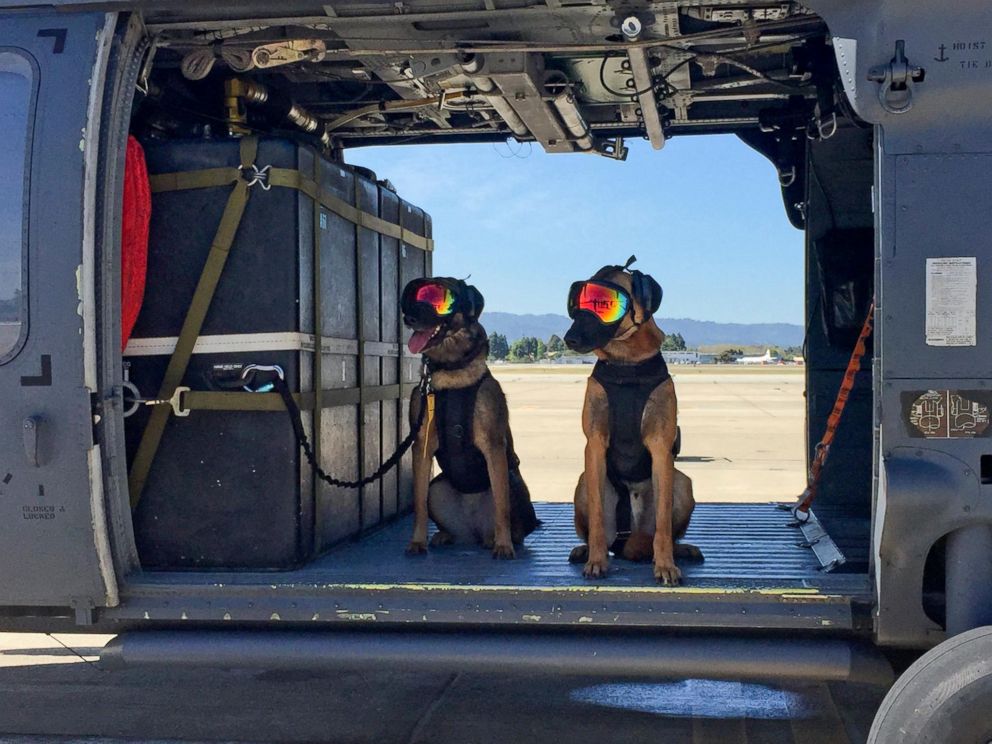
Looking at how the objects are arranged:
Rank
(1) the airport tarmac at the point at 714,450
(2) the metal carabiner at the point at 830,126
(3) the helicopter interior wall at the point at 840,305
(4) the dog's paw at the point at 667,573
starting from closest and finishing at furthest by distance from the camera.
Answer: (4) the dog's paw at the point at 667,573 < (2) the metal carabiner at the point at 830,126 < (3) the helicopter interior wall at the point at 840,305 < (1) the airport tarmac at the point at 714,450

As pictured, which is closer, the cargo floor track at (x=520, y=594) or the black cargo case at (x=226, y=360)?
the cargo floor track at (x=520, y=594)

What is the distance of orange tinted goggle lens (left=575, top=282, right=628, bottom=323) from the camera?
3.87 meters

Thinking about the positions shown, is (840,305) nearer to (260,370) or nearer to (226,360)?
(260,370)

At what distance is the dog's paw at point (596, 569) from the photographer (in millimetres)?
3730

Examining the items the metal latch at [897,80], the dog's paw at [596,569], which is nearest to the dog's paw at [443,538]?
the dog's paw at [596,569]

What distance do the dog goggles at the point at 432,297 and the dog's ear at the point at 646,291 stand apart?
93cm

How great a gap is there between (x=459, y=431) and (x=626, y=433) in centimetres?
86

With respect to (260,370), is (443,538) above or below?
A: below

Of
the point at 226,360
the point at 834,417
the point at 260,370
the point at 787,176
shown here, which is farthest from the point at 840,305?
the point at 226,360

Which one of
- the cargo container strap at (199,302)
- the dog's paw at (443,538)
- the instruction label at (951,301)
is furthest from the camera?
the dog's paw at (443,538)

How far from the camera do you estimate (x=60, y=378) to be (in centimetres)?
340

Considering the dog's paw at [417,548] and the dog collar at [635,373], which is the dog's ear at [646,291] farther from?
the dog's paw at [417,548]

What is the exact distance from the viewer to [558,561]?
4.16m

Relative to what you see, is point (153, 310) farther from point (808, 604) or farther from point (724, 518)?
point (724, 518)
